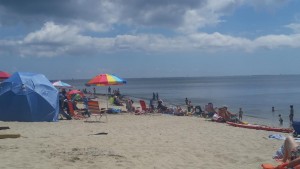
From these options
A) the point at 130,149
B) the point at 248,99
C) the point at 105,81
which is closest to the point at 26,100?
the point at 105,81

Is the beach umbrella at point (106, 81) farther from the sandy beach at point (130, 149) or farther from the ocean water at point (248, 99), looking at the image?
the ocean water at point (248, 99)

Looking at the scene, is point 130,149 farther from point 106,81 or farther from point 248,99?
point 248,99

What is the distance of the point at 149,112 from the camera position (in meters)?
20.5

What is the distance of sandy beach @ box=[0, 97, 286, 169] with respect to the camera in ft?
21.7

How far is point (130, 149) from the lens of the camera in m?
8.09

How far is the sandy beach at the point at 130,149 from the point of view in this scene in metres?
6.61

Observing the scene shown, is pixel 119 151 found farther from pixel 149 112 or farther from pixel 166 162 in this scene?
pixel 149 112

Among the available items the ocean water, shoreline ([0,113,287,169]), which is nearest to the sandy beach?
shoreline ([0,113,287,169])

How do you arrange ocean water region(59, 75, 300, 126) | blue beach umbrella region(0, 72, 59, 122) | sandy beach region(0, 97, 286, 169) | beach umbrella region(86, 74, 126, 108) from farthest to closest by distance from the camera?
ocean water region(59, 75, 300, 126)
beach umbrella region(86, 74, 126, 108)
blue beach umbrella region(0, 72, 59, 122)
sandy beach region(0, 97, 286, 169)

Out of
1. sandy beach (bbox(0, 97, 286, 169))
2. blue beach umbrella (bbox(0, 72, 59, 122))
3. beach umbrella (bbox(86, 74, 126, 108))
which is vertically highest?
beach umbrella (bbox(86, 74, 126, 108))

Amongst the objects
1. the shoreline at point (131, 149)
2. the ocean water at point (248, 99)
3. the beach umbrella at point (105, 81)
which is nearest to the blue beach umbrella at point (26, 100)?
the shoreline at point (131, 149)

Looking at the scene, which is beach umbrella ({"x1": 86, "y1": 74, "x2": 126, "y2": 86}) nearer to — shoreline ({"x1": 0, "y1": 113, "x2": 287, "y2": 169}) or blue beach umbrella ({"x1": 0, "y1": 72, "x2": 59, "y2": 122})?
blue beach umbrella ({"x1": 0, "y1": 72, "x2": 59, "y2": 122})

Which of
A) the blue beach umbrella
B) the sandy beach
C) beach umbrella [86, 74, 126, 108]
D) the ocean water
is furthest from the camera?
the ocean water

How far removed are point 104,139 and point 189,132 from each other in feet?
10.7
